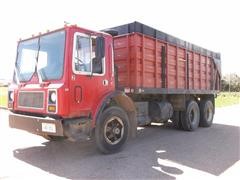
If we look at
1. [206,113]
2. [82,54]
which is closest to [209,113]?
[206,113]

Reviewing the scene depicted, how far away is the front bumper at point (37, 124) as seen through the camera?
5448mm

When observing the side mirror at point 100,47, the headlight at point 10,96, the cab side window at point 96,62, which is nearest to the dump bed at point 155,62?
the cab side window at point 96,62

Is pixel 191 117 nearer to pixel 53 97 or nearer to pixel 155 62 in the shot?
pixel 155 62

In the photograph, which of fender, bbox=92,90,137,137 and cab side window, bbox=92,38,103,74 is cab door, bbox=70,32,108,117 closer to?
cab side window, bbox=92,38,103,74

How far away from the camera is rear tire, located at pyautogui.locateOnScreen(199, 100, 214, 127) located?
438 inches

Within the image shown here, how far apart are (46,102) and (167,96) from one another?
4792 millimetres

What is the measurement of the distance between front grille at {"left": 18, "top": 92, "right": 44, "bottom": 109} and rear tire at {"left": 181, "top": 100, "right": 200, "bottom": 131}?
18.6ft

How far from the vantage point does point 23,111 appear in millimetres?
6348

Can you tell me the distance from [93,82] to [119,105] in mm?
1091

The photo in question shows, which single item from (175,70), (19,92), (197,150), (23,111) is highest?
(175,70)

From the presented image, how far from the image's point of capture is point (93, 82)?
6113mm

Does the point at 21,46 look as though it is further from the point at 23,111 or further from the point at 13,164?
the point at 13,164

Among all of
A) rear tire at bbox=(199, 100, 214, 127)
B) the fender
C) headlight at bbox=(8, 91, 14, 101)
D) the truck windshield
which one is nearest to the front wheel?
the fender

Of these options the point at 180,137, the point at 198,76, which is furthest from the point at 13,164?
the point at 198,76
